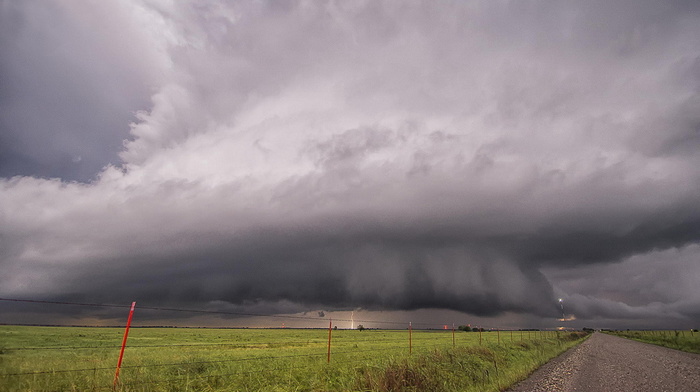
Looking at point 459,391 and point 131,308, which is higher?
point 131,308

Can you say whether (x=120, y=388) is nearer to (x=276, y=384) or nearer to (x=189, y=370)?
(x=276, y=384)

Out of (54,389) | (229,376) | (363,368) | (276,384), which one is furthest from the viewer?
(363,368)

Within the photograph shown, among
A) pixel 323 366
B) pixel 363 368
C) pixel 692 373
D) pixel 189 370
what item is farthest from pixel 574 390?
pixel 189 370

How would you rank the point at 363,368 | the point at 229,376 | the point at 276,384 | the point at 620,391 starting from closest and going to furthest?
the point at 276,384, the point at 229,376, the point at 363,368, the point at 620,391

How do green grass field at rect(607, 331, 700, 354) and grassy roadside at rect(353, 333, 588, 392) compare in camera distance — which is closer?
grassy roadside at rect(353, 333, 588, 392)

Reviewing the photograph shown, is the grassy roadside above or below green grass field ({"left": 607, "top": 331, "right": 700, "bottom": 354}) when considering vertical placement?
above

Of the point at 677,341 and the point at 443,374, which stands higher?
the point at 443,374

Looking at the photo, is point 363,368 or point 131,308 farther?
point 363,368

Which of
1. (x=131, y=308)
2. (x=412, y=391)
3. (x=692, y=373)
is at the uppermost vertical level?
(x=131, y=308)

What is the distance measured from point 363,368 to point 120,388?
7.87 m

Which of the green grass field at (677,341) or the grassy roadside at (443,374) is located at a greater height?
the grassy roadside at (443,374)

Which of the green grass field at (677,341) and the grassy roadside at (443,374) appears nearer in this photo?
the grassy roadside at (443,374)

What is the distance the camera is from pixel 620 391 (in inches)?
565

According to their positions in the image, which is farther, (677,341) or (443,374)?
(677,341)
